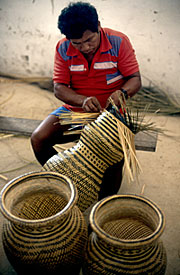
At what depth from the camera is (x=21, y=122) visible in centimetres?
255

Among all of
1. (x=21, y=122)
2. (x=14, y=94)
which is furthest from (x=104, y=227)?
(x=14, y=94)

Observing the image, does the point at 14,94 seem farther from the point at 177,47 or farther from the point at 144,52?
the point at 177,47

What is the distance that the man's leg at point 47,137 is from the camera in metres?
1.96

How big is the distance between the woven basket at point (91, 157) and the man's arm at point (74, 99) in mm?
238

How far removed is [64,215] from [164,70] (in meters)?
2.97

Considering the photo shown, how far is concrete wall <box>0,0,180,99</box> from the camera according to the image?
11.2ft

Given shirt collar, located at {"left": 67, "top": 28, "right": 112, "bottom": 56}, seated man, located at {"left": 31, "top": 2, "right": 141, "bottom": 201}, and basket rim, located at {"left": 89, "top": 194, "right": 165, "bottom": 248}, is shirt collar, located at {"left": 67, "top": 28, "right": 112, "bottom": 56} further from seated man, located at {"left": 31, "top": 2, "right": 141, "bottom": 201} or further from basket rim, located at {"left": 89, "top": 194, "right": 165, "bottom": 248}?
basket rim, located at {"left": 89, "top": 194, "right": 165, "bottom": 248}

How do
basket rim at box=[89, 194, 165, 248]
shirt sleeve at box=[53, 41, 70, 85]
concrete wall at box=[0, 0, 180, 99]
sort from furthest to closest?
1. concrete wall at box=[0, 0, 180, 99]
2. shirt sleeve at box=[53, 41, 70, 85]
3. basket rim at box=[89, 194, 165, 248]

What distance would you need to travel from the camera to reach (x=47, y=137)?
6.41ft

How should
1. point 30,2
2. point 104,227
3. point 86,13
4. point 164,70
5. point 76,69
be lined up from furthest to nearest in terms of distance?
point 30,2, point 164,70, point 76,69, point 86,13, point 104,227

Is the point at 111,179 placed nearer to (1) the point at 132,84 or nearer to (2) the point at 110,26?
(1) the point at 132,84

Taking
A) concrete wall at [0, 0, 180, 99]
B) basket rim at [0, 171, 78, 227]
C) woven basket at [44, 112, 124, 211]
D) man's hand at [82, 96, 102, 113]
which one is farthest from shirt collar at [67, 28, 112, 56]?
concrete wall at [0, 0, 180, 99]

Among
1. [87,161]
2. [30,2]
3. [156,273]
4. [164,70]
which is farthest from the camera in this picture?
[30,2]

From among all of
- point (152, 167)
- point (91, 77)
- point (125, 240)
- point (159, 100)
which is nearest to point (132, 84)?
point (91, 77)
